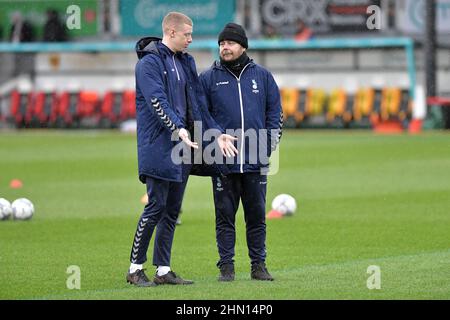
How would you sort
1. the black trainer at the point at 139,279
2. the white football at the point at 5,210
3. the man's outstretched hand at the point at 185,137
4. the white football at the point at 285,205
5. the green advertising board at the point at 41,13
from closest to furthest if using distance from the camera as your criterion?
the man's outstretched hand at the point at 185,137, the black trainer at the point at 139,279, the white football at the point at 5,210, the white football at the point at 285,205, the green advertising board at the point at 41,13

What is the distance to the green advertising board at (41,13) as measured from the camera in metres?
39.4

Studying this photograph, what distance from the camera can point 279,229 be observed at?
15.0 m

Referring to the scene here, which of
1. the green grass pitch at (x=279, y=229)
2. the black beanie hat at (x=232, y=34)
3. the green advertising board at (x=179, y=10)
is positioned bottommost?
the green grass pitch at (x=279, y=229)

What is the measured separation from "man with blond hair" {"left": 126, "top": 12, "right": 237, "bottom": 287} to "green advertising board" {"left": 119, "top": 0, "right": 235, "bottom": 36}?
90.3ft

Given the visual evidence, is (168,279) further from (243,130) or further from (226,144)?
(243,130)

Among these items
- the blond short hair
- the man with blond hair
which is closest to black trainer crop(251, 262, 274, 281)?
the man with blond hair

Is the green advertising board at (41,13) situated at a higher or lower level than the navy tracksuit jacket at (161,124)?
higher

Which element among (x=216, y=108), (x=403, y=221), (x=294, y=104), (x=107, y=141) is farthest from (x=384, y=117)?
(x=216, y=108)

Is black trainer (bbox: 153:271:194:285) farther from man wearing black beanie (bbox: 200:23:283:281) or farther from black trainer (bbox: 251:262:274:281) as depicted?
black trainer (bbox: 251:262:274:281)

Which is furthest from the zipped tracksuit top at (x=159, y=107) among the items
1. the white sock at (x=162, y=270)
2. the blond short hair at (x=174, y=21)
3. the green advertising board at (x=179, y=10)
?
the green advertising board at (x=179, y=10)

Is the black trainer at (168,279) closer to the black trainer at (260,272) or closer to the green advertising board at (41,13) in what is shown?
the black trainer at (260,272)

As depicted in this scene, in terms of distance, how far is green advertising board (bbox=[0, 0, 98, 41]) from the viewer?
129 feet

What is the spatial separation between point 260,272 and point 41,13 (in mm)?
30538
